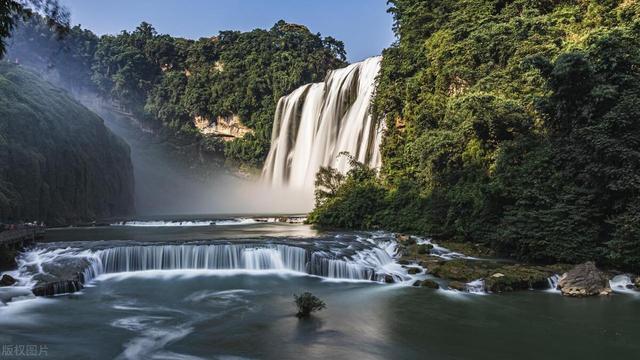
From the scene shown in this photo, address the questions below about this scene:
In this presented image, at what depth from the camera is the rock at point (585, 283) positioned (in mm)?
13070

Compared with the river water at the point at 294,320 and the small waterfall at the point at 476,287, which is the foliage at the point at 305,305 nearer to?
the river water at the point at 294,320

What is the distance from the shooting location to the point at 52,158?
31.8 m

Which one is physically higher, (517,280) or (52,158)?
(52,158)

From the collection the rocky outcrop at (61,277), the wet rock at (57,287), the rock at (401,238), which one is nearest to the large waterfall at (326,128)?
the rock at (401,238)

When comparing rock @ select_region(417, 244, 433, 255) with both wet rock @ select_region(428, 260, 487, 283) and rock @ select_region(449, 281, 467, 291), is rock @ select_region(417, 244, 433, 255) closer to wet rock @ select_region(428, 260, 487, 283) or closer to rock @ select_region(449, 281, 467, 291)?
wet rock @ select_region(428, 260, 487, 283)

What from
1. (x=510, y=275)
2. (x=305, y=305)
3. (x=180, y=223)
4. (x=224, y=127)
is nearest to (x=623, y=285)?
(x=510, y=275)

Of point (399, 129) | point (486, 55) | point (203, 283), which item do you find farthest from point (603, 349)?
point (399, 129)

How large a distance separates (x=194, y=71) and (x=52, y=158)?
40236 millimetres

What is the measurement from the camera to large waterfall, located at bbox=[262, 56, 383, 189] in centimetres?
3656

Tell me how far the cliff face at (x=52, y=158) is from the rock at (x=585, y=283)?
24550 mm

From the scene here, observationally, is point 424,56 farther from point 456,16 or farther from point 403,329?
point 403,329

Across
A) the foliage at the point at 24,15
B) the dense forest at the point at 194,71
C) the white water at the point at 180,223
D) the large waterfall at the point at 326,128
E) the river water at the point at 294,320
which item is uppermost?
the dense forest at the point at 194,71

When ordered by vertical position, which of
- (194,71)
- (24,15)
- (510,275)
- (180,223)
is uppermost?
(194,71)

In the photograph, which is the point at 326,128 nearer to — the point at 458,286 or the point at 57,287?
the point at 458,286
